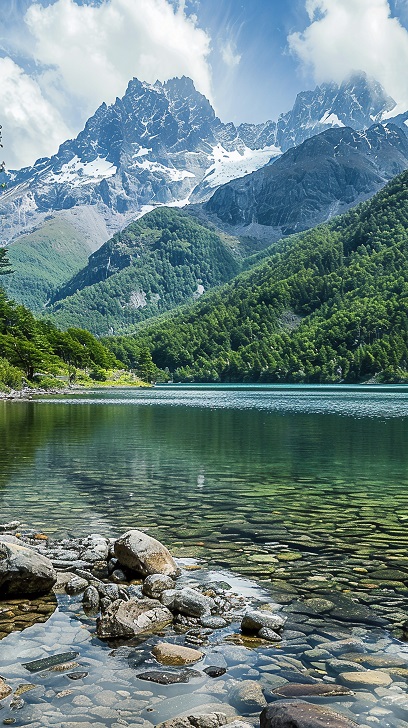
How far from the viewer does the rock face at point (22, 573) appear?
13.9 m

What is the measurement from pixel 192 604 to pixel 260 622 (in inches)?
66.2

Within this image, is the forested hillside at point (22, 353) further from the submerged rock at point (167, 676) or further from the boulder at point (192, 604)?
the submerged rock at point (167, 676)

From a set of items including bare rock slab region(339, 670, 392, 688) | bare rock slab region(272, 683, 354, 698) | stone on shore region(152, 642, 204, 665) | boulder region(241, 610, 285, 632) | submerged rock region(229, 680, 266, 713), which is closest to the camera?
submerged rock region(229, 680, 266, 713)

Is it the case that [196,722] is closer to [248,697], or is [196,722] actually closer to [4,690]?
[248,697]

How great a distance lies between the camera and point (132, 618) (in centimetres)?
1245

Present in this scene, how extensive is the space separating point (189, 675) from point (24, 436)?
44173mm

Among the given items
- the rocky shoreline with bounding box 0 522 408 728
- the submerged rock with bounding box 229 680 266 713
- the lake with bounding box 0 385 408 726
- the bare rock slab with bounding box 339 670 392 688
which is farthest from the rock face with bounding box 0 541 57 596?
the bare rock slab with bounding box 339 670 392 688

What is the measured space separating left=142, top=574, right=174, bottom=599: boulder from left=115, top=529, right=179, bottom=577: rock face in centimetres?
85

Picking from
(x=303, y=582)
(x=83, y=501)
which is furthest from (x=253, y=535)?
(x=83, y=501)

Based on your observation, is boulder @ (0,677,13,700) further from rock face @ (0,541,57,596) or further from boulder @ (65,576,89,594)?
boulder @ (65,576,89,594)

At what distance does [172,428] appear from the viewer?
63688 millimetres

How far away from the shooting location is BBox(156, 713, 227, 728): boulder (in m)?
8.43

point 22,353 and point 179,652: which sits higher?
point 22,353

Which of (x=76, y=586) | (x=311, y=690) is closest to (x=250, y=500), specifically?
(x=76, y=586)
